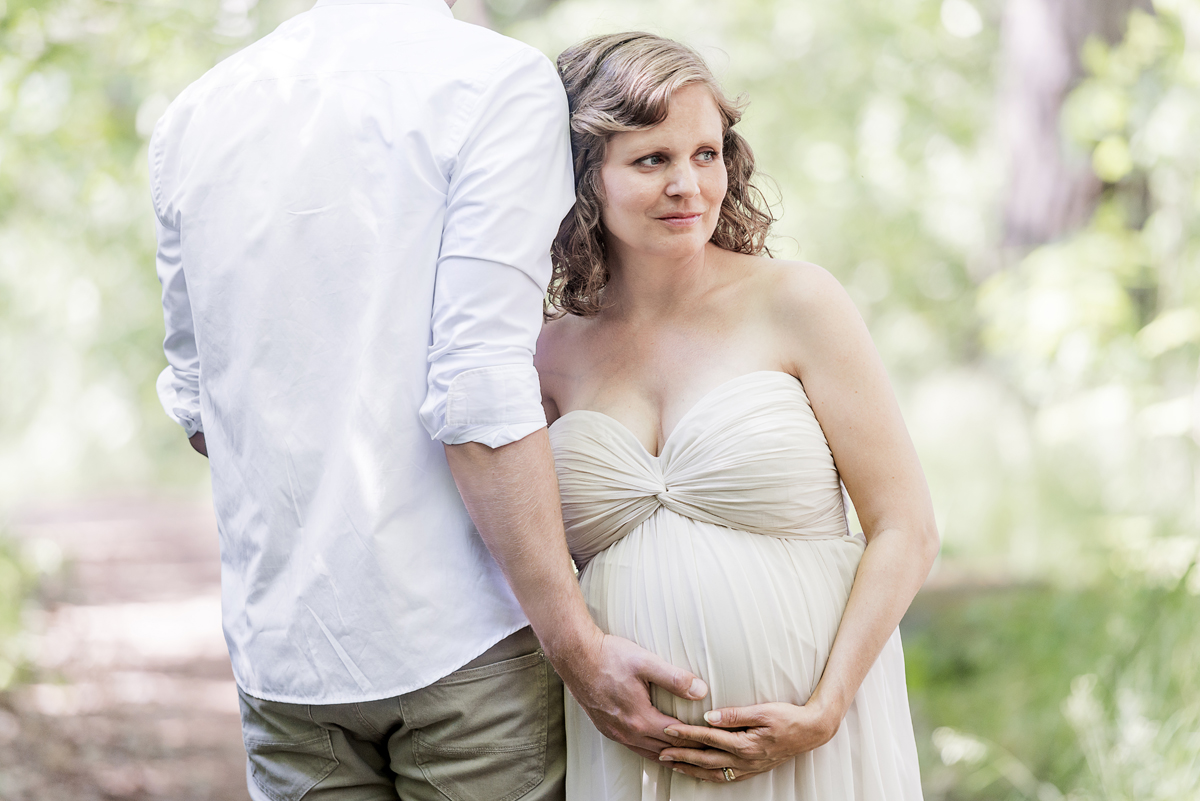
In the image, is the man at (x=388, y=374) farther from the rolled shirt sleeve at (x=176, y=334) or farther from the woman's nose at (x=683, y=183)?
the woman's nose at (x=683, y=183)

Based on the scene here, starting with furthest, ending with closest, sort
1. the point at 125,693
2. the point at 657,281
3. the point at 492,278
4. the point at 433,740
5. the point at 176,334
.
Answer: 1. the point at 125,693
2. the point at 657,281
3. the point at 176,334
4. the point at 433,740
5. the point at 492,278

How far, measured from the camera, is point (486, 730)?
1.76 meters

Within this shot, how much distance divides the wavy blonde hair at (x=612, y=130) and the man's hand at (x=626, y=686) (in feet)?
2.65

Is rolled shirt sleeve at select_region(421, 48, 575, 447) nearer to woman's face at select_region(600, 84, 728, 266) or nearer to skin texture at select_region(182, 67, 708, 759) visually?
skin texture at select_region(182, 67, 708, 759)

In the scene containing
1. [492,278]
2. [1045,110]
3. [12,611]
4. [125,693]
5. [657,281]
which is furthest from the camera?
Result: [125,693]

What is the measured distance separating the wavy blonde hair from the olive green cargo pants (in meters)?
0.84

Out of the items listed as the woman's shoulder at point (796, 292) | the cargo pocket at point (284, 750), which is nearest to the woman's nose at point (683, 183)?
the woman's shoulder at point (796, 292)

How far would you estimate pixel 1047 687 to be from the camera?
418 cm

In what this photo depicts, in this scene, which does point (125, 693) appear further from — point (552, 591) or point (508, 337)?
point (508, 337)

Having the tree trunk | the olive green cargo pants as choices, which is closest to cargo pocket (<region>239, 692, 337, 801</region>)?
the olive green cargo pants

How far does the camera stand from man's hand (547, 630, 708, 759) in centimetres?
180

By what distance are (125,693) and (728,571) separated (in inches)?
213

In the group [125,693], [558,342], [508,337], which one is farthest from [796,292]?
[125,693]

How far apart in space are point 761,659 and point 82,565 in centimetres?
946
